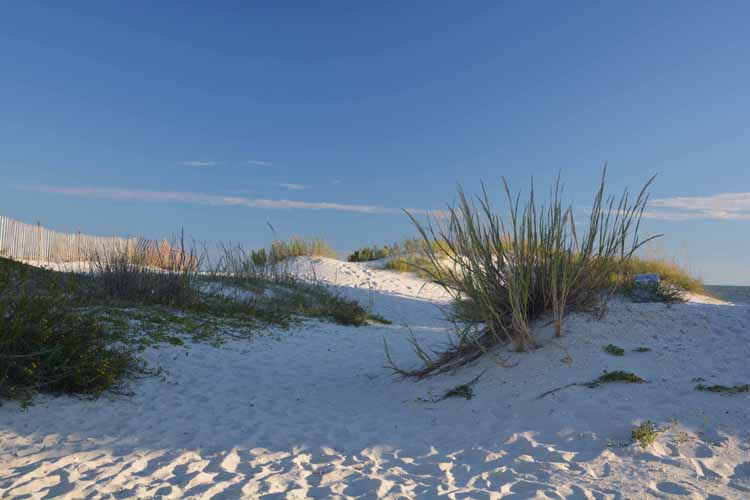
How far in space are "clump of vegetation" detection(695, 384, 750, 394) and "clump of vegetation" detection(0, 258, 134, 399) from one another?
5288 mm

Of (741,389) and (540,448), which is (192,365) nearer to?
(540,448)

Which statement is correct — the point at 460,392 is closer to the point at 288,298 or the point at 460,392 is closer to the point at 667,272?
the point at 288,298

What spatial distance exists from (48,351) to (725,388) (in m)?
5.68

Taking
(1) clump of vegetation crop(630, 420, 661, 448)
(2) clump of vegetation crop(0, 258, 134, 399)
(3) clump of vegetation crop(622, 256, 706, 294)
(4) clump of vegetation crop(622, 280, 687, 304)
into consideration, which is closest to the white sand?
(1) clump of vegetation crop(630, 420, 661, 448)

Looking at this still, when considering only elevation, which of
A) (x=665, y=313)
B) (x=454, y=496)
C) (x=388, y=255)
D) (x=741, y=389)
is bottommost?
(x=454, y=496)

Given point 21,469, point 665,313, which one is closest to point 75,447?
point 21,469

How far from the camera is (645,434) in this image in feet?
13.7

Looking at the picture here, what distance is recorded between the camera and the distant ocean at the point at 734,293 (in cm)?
1925

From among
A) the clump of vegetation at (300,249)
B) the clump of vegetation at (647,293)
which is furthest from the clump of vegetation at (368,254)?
the clump of vegetation at (647,293)

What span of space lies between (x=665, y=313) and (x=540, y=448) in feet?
10.2

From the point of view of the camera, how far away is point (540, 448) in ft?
14.1

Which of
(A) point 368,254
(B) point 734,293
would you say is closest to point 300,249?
(A) point 368,254

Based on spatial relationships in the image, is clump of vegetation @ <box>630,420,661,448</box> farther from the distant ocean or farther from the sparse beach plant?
the distant ocean

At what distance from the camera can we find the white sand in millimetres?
3803
